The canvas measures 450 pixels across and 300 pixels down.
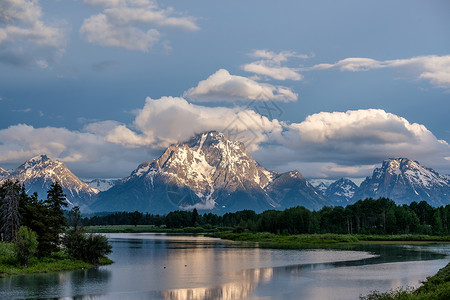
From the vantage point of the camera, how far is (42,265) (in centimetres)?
8806

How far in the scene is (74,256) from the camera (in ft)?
321

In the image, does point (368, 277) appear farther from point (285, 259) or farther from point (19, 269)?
point (19, 269)

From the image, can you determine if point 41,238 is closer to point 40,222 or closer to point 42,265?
point 40,222

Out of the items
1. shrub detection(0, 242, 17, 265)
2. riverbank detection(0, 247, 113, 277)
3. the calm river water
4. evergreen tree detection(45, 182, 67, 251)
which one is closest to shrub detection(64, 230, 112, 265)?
riverbank detection(0, 247, 113, 277)

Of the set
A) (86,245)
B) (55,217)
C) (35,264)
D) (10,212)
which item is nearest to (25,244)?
(35,264)

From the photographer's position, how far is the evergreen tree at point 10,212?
9138cm

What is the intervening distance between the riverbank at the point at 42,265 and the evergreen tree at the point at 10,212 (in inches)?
280

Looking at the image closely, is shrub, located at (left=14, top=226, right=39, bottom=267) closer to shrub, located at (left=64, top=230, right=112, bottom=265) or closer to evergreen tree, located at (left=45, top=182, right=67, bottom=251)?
evergreen tree, located at (left=45, top=182, right=67, bottom=251)

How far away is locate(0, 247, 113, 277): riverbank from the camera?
8156cm

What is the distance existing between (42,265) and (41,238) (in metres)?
6.30

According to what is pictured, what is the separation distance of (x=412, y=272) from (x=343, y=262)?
23122 millimetres

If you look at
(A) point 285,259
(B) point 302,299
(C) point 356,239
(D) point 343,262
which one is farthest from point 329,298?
(C) point 356,239

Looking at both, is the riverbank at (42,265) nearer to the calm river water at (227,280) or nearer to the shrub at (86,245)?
the shrub at (86,245)

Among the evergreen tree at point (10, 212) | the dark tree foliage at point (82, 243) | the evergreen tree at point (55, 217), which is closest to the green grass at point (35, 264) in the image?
the dark tree foliage at point (82, 243)
